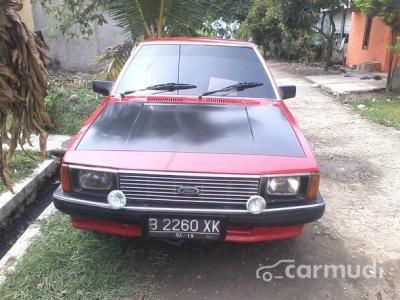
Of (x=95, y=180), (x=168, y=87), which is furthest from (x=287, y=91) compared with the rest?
Result: (x=95, y=180)

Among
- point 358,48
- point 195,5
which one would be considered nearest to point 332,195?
point 195,5

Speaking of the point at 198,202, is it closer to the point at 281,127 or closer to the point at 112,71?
the point at 281,127

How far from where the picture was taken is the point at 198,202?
2.60 metres

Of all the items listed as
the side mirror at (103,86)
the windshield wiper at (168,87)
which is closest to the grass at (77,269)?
the windshield wiper at (168,87)

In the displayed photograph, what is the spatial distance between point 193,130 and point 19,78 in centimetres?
169

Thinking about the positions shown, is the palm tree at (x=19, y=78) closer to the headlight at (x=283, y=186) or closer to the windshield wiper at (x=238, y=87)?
the headlight at (x=283, y=186)

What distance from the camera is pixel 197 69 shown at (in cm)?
388

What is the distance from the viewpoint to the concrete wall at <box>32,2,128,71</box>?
35.6 ft

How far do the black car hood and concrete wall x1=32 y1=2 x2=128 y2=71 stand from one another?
805 cm

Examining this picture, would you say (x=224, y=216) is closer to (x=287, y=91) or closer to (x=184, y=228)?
(x=184, y=228)

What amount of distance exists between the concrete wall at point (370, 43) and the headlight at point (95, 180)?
12.4 metres

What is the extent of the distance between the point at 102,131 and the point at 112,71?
398 cm

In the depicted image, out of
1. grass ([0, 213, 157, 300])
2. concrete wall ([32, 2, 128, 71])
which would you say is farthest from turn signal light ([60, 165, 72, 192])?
concrete wall ([32, 2, 128, 71])

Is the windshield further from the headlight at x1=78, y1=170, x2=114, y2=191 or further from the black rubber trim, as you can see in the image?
the black rubber trim
